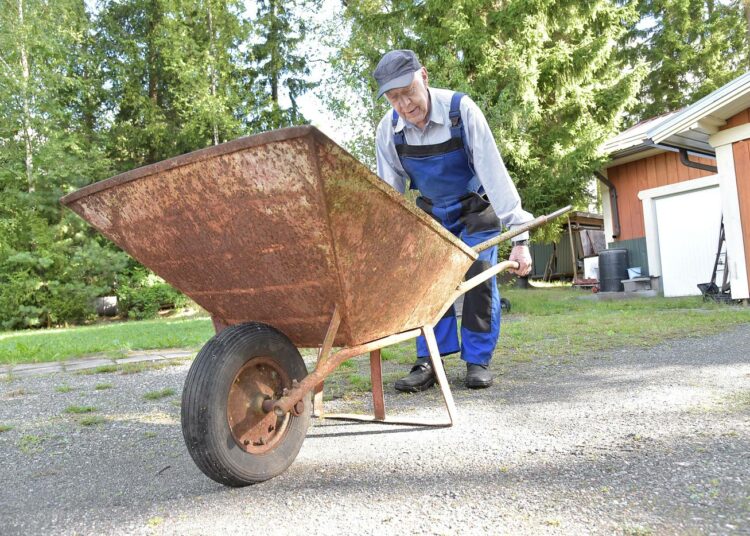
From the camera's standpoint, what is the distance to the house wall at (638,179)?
438 inches

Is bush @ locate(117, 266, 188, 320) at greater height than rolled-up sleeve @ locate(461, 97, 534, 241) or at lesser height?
lesser

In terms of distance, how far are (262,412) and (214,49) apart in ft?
60.6

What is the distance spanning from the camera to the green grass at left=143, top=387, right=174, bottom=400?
346cm

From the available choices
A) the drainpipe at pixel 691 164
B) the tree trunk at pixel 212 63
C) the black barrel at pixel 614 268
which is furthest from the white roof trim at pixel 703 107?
the tree trunk at pixel 212 63

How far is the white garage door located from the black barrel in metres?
0.71

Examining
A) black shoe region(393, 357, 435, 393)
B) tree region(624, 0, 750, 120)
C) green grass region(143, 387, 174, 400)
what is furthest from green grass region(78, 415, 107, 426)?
tree region(624, 0, 750, 120)

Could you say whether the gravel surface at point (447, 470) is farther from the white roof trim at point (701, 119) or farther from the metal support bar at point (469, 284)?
the white roof trim at point (701, 119)

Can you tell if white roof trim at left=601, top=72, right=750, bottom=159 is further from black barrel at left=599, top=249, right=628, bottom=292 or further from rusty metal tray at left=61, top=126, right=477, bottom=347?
rusty metal tray at left=61, top=126, right=477, bottom=347

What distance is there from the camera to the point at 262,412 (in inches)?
76.9

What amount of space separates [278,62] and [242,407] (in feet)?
65.6

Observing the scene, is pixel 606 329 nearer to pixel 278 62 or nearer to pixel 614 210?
pixel 614 210

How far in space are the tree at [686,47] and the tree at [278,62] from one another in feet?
37.4

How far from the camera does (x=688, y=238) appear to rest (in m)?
10.7

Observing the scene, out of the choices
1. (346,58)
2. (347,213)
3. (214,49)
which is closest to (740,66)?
(346,58)
